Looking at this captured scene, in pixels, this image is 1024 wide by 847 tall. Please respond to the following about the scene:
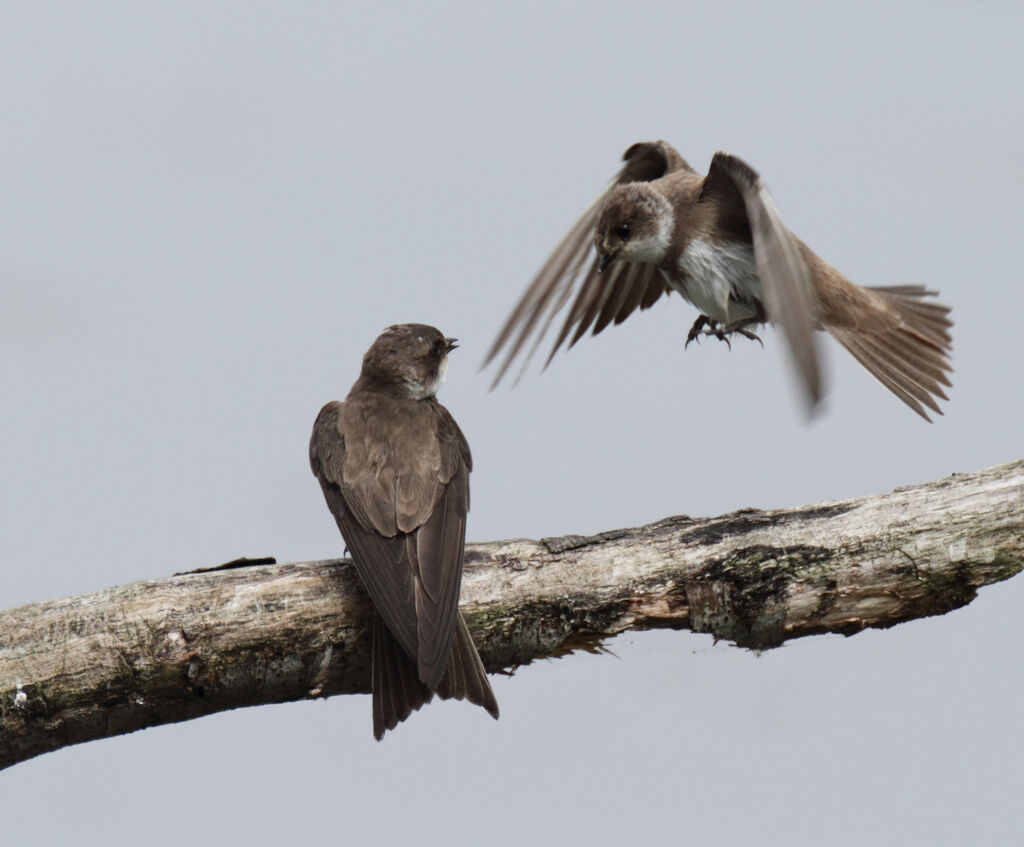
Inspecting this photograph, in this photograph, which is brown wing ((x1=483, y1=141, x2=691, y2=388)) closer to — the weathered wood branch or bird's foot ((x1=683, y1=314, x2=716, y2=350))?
bird's foot ((x1=683, y1=314, x2=716, y2=350))

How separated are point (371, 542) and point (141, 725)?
3.58ft

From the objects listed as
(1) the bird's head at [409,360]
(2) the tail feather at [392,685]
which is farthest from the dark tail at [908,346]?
(2) the tail feather at [392,685]

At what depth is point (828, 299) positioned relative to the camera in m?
6.93

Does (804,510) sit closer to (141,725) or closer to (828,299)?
(828,299)

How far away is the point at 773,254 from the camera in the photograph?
589 centimetres

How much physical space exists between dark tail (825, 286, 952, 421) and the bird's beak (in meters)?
1.21

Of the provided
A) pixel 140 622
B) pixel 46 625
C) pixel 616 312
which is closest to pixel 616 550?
pixel 140 622

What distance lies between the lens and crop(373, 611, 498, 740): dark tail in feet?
15.7

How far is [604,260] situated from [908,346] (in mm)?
1695

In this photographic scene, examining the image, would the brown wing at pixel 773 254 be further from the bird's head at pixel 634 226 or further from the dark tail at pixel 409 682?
the dark tail at pixel 409 682

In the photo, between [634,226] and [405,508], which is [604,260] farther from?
[405,508]

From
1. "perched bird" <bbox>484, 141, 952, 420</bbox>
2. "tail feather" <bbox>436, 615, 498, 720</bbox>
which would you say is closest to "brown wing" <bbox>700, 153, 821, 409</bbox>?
"perched bird" <bbox>484, 141, 952, 420</bbox>

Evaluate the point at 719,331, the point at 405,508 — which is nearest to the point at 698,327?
the point at 719,331

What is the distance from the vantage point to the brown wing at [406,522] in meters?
4.72
